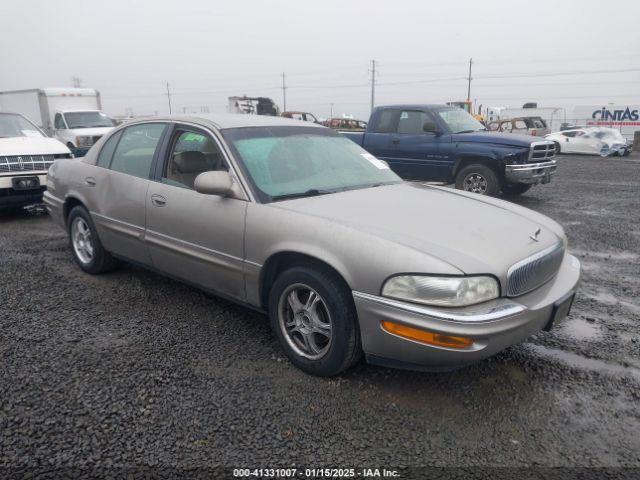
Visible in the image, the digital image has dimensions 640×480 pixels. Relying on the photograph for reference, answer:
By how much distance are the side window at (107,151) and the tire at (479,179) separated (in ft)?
21.0

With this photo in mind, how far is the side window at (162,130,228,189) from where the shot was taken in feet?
12.0

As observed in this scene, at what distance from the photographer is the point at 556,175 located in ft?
47.1

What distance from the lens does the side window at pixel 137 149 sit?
405 centimetres

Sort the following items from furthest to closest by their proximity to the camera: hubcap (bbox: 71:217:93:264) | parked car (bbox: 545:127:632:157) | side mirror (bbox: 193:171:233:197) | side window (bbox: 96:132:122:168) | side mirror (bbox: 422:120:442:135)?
parked car (bbox: 545:127:632:157) → side mirror (bbox: 422:120:442:135) → hubcap (bbox: 71:217:93:264) → side window (bbox: 96:132:122:168) → side mirror (bbox: 193:171:233:197)

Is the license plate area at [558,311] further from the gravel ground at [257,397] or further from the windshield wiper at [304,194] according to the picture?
the windshield wiper at [304,194]

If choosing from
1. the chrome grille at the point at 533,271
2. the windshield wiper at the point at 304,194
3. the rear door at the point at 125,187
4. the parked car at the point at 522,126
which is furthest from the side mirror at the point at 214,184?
the parked car at the point at 522,126

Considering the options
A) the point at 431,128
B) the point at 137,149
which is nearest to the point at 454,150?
the point at 431,128

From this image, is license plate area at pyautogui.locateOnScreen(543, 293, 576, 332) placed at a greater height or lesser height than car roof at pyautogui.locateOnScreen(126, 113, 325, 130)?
lesser

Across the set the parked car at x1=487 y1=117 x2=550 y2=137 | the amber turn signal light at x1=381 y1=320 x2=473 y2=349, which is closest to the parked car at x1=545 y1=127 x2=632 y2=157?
the parked car at x1=487 y1=117 x2=550 y2=137

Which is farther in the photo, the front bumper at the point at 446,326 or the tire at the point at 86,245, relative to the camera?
the tire at the point at 86,245

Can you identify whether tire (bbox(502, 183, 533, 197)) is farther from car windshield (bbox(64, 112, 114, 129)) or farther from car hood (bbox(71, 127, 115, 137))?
car windshield (bbox(64, 112, 114, 129))

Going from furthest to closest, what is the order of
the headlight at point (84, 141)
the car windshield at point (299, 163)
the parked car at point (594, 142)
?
the parked car at point (594, 142), the headlight at point (84, 141), the car windshield at point (299, 163)

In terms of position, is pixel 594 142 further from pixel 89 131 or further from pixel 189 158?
pixel 189 158

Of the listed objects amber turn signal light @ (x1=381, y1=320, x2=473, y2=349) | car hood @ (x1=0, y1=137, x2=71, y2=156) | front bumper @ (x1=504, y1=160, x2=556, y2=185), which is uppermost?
car hood @ (x1=0, y1=137, x2=71, y2=156)
